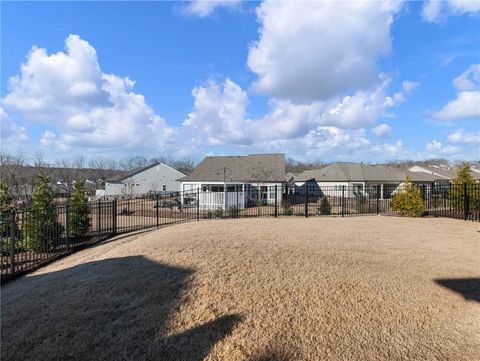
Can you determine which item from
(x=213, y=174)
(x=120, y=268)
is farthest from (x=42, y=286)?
(x=213, y=174)

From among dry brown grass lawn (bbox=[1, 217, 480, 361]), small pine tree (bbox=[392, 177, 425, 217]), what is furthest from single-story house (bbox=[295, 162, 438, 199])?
dry brown grass lawn (bbox=[1, 217, 480, 361])

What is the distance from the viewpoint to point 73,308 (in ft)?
14.3

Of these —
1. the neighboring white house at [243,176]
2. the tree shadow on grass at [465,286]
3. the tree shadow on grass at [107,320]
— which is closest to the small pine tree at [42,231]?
the tree shadow on grass at [107,320]

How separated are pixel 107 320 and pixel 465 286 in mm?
5288

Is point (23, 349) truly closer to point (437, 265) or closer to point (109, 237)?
point (437, 265)

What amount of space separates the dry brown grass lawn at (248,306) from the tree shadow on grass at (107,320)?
16 mm

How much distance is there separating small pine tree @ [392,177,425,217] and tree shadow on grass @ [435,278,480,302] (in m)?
9.78

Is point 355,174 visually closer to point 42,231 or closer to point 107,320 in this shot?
point 42,231

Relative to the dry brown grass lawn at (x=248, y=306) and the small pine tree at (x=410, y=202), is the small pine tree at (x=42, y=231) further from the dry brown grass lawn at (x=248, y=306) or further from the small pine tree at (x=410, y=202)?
the small pine tree at (x=410, y=202)

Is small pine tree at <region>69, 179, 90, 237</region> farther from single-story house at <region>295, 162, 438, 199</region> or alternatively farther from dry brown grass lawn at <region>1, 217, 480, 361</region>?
single-story house at <region>295, 162, 438, 199</region>

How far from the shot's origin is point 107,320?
13.2 feet

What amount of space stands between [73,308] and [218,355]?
82.8 inches

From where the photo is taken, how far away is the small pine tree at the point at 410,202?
14.9m

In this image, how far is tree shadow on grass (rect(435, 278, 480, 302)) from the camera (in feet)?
16.9
